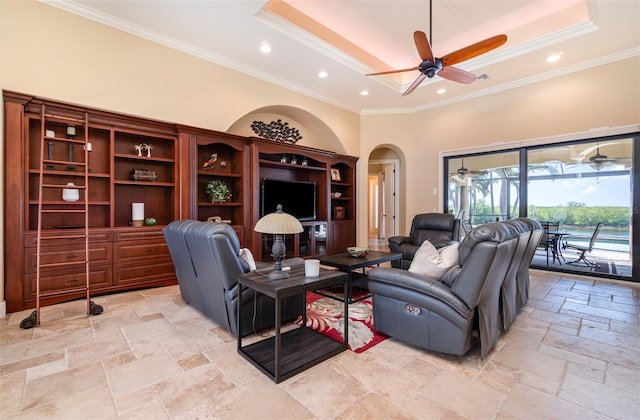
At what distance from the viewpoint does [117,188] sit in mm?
3881

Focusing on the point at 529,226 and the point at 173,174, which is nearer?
the point at 529,226

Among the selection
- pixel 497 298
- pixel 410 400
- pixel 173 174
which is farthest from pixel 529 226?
pixel 173 174

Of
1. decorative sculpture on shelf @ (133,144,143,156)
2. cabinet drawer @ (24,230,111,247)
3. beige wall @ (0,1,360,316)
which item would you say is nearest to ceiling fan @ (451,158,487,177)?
beige wall @ (0,1,360,316)

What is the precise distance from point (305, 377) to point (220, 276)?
1033 millimetres

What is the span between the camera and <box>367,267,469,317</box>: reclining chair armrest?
6.43 feet

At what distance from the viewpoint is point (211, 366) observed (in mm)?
2008

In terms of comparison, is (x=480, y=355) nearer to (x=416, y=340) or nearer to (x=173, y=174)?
(x=416, y=340)

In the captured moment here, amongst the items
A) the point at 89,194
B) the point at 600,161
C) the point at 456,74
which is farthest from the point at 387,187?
the point at 89,194

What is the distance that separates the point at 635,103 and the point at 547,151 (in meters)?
1.18

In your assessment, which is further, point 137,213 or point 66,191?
point 137,213

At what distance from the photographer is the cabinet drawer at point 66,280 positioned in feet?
9.97

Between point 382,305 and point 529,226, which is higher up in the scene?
point 529,226

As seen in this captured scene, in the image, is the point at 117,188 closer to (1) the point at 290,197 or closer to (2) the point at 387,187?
(1) the point at 290,197

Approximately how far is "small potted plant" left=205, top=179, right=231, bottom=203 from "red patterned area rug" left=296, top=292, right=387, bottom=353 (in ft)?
7.34
